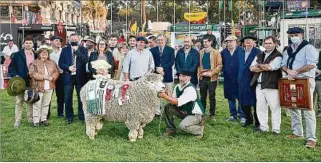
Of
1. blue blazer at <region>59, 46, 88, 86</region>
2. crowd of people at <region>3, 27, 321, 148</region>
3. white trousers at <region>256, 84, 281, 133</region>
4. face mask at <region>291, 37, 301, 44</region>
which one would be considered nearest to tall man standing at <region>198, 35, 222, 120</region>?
crowd of people at <region>3, 27, 321, 148</region>

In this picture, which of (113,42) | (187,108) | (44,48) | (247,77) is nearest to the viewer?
(187,108)

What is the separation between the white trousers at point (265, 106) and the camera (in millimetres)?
6332

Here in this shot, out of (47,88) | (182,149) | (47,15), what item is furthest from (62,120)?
(47,15)

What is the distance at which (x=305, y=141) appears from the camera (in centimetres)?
597

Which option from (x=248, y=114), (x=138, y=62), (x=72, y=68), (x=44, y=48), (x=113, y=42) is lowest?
(x=248, y=114)

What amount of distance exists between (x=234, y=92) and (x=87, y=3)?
1808 inches

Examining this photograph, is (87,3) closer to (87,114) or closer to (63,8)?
(63,8)

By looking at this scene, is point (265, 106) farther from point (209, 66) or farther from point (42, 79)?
point (42, 79)

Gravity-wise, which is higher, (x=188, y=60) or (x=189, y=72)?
(x=188, y=60)

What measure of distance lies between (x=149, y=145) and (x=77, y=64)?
7.80 feet

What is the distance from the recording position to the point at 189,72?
6949 millimetres

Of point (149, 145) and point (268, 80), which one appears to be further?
point (268, 80)


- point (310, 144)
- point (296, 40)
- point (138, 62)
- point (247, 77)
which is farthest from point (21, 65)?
point (310, 144)

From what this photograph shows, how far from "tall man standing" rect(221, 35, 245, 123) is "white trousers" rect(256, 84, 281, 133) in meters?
0.90
